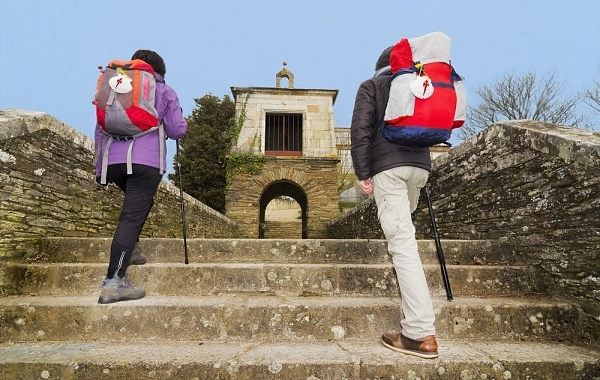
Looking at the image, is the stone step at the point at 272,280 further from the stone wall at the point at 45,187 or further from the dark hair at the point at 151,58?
the dark hair at the point at 151,58

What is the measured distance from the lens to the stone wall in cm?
274

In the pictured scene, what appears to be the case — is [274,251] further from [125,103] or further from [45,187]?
[45,187]

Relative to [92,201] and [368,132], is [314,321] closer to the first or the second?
[368,132]

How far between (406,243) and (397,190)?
33 centimetres

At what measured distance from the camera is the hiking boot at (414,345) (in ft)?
6.05

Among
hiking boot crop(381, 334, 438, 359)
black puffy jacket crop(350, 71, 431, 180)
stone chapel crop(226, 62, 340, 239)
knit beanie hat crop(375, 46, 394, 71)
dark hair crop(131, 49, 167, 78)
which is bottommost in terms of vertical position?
hiking boot crop(381, 334, 438, 359)

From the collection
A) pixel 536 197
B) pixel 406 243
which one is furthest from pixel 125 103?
pixel 536 197

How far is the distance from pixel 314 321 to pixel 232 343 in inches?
20.9

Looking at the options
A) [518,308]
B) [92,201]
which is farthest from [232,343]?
[92,201]

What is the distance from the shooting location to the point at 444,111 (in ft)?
6.79

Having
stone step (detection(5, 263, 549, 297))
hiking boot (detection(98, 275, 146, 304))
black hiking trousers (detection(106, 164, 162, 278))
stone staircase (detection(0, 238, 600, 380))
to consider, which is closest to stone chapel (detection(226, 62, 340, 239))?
stone staircase (detection(0, 238, 600, 380))

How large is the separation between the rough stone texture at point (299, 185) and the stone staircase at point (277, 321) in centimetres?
901

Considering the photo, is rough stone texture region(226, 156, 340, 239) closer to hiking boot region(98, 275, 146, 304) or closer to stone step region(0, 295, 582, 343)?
hiking boot region(98, 275, 146, 304)

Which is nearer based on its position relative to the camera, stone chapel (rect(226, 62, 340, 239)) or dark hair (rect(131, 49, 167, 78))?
dark hair (rect(131, 49, 167, 78))
